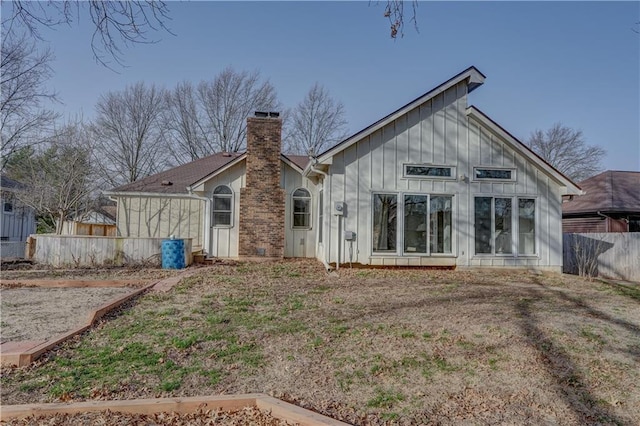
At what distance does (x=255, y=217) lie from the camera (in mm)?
12648

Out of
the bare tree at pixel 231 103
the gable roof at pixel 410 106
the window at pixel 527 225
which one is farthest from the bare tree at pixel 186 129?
the window at pixel 527 225

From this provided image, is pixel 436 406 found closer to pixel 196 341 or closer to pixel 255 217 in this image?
pixel 196 341

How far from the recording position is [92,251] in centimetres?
1073

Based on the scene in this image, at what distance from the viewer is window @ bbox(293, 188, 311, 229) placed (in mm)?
13383

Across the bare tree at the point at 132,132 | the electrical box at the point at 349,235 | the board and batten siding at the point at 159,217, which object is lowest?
the electrical box at the point at 349,235

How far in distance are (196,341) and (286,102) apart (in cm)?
3314

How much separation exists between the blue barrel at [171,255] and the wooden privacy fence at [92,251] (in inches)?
14.3

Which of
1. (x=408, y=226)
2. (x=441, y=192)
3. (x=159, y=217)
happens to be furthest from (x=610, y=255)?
(x=159, y=217)

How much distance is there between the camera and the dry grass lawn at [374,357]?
134 inches

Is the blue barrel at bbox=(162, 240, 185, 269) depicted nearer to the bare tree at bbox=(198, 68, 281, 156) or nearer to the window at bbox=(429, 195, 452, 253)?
the window at bbox=(429, 195, 452, 253)

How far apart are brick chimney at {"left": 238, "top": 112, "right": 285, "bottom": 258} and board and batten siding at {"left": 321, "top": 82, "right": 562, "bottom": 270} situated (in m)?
2.46

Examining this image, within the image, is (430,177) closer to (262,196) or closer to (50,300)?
(262,196)

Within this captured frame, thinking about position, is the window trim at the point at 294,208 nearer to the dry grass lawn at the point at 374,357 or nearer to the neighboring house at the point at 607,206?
the dry grass lawn at the point at 374,357

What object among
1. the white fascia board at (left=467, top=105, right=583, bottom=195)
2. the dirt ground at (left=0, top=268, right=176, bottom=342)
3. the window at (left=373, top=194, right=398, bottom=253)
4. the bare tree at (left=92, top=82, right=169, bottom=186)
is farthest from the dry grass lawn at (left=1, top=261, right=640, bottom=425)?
the bare tree at (left=92, top=82, right=169, bottom=186)
